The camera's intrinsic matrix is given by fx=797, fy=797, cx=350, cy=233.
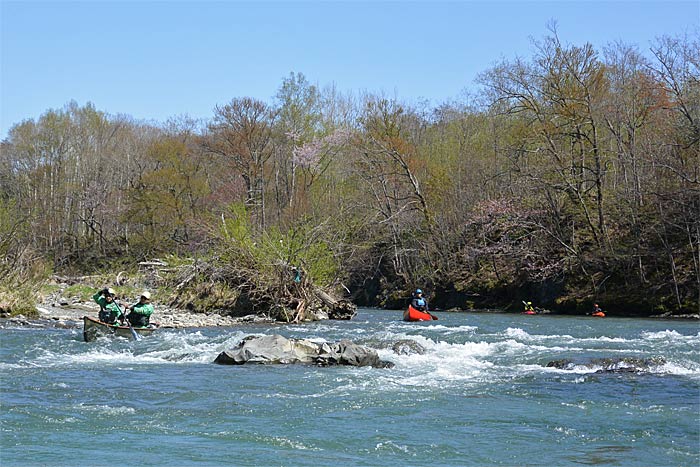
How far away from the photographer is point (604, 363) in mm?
14469

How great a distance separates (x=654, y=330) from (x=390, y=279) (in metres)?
18.2

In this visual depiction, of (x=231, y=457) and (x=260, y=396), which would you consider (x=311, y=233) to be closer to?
(x=260, y=396)

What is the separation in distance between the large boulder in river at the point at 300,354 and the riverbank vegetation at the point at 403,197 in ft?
30.9

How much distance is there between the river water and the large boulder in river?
0.44 metres

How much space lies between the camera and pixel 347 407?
35.0ft

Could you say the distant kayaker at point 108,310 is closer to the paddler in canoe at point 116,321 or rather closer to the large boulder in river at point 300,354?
the paddler in canoe at point 116,321

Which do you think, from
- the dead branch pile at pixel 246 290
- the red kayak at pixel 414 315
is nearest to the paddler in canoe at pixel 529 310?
the red kayak at pixel 414 315

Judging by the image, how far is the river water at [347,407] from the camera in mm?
8258

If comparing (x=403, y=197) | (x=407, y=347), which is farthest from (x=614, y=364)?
(x=403, y=197)

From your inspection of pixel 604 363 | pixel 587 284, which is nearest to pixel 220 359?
pixel 604 363

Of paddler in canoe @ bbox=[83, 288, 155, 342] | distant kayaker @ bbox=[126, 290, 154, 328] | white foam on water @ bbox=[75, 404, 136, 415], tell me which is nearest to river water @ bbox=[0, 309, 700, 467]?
white foam on water @ bbox=[75, 404, 136, 415]

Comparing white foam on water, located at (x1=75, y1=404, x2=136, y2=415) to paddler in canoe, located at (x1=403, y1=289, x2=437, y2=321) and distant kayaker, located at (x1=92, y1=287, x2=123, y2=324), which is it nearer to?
distant kayaker, located at (x1=92, y1=287, x2=123, y2=324)

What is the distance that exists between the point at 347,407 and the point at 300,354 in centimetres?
466

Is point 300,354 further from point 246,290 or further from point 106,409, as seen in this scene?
point 246,290
